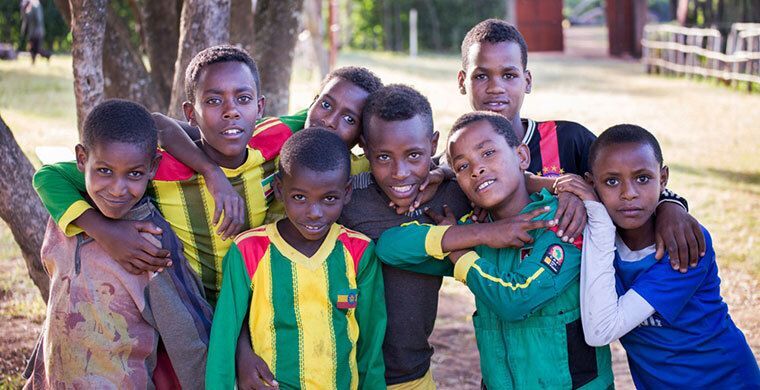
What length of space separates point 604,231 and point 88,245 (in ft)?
5.15

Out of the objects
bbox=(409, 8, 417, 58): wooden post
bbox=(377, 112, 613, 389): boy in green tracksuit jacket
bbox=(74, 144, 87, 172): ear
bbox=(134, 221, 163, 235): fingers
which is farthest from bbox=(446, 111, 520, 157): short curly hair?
bbox=(409, 8, 417, 58): wooden post

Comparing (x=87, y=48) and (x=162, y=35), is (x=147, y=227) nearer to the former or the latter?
(x=87, y=48)

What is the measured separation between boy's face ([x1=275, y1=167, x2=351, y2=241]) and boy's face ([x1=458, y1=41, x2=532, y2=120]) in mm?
819

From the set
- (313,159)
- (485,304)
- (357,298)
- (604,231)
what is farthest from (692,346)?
(313,159)

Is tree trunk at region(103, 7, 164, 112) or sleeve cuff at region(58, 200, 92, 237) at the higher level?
tree trunk at region(103, 7, 164, 112)

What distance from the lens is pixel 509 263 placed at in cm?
266

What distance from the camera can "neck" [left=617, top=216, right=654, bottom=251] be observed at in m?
2.70

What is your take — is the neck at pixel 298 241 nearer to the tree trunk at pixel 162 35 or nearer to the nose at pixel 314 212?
the nose at pixel 314 212

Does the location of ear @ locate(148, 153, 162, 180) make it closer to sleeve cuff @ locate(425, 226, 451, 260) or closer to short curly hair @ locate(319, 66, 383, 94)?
short curly hair @ locate(319, 66, 383, 94)

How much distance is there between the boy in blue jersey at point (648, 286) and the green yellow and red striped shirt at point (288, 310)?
0.73 metres

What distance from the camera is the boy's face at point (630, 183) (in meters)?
2.63

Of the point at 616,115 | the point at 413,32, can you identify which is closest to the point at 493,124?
the point at 616,115

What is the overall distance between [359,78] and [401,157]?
483 millimetres

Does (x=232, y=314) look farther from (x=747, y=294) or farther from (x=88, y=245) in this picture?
(x=747, y=294)
